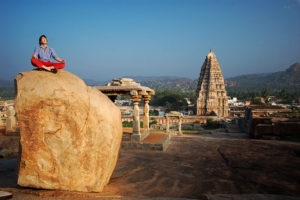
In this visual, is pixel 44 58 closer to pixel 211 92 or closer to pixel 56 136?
pixel 56 136

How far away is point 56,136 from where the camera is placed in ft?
11.6

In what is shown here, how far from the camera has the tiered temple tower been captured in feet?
179

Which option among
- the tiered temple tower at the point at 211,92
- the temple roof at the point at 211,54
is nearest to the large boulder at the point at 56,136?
the tiered temple tower at the point at 211,92

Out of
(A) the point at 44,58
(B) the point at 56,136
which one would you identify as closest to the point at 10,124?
(A) the point at 44,58

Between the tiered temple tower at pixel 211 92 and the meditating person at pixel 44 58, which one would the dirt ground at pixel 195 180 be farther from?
the tiered temple tower at pixel 211 92

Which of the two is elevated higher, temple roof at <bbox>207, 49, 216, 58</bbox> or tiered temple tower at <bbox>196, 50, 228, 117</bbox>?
temple roof at <bbox>207, 49, 216, 58</bbox>

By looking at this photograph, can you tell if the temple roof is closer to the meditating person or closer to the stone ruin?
the stone ruin

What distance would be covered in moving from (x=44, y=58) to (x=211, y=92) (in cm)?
5380

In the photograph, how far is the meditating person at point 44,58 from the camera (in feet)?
12.8

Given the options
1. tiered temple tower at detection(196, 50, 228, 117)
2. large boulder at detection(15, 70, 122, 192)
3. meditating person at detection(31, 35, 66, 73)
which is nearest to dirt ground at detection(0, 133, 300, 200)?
large boulder at detection(15, 70, 122, 192)

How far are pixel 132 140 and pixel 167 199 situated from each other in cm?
698

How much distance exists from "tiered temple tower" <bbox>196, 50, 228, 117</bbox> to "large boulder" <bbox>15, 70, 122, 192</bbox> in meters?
52.6

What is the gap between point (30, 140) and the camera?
3.51 m

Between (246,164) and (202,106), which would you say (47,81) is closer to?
(246,164)
